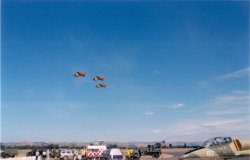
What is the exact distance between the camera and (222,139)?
55.6 feet

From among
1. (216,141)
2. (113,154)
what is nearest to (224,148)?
(216,141)

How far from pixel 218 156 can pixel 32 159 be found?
19.8m

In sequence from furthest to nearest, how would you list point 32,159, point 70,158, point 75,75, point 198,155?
point 70,158, point 75,75, point 32,159, point 198,155

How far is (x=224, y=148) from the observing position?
653 inches

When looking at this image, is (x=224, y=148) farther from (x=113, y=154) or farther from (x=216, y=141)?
(x=113, y=154)

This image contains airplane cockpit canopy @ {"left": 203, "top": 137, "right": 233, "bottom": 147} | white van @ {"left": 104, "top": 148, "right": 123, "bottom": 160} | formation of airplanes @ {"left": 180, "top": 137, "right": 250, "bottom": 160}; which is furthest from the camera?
white van @ {"left": 104, "top": 148, "right": 123, "bottom": 160}

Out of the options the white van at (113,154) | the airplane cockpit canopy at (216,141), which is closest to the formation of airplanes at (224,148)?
the airplane cockpit canopy at (216,141)

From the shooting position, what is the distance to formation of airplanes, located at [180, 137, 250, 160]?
16303 mm

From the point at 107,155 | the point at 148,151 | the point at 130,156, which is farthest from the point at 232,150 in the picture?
the point at 148,151

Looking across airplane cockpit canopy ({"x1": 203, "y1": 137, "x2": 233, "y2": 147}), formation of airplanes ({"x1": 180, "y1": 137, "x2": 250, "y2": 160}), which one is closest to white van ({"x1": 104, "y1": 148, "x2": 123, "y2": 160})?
formation of airplanes ({"x1": 180, "y1": 137, "x2": 250, "y2": 160})

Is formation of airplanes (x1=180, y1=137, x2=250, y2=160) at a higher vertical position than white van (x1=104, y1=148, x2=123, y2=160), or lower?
lower

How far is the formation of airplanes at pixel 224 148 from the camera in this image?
16303mm

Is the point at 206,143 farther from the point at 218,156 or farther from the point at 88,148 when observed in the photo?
the point at 88,148

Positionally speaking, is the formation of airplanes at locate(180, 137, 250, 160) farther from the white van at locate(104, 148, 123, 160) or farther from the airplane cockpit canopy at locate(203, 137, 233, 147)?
the white van at locate(104, 148, 123, 160)
